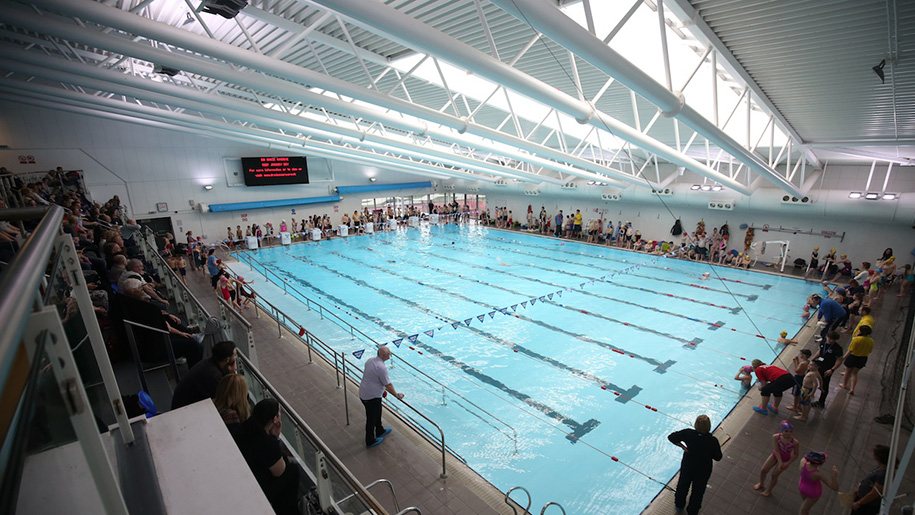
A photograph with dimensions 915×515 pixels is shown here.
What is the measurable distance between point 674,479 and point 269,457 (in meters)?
5.17

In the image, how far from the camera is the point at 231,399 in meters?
2.90

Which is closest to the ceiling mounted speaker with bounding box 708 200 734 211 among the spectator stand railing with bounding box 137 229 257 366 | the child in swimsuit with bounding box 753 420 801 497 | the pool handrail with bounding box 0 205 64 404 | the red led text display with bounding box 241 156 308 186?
the child in swimsuit with bounding box 753 420 801 497

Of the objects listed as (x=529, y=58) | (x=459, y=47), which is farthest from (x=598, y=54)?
(x=529, y=58)

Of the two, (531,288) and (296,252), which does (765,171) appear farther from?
(296,252)

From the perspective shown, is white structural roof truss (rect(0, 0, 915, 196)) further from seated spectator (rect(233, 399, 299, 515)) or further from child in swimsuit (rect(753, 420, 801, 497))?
child in swimsuit (rect(753, 420, 801, 497))

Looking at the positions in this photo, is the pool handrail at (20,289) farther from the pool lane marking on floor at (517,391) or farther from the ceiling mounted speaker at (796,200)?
the ceiling mounted speaker at (796,200)

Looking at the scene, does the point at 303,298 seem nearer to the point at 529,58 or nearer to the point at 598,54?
the point at 529,58

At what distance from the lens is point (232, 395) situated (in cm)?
291

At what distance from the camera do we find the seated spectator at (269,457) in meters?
2.58

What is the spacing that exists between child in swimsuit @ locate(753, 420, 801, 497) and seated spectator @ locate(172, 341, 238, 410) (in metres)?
5.75

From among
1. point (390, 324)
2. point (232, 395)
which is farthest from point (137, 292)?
point (390, 324)

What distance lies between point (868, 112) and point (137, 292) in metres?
11.6

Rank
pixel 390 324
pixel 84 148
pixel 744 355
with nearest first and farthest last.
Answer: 1. pixel 744 355
2. pixel 390 324
3. pixel 84 148

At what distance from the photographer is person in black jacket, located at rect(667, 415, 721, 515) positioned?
4.29m
